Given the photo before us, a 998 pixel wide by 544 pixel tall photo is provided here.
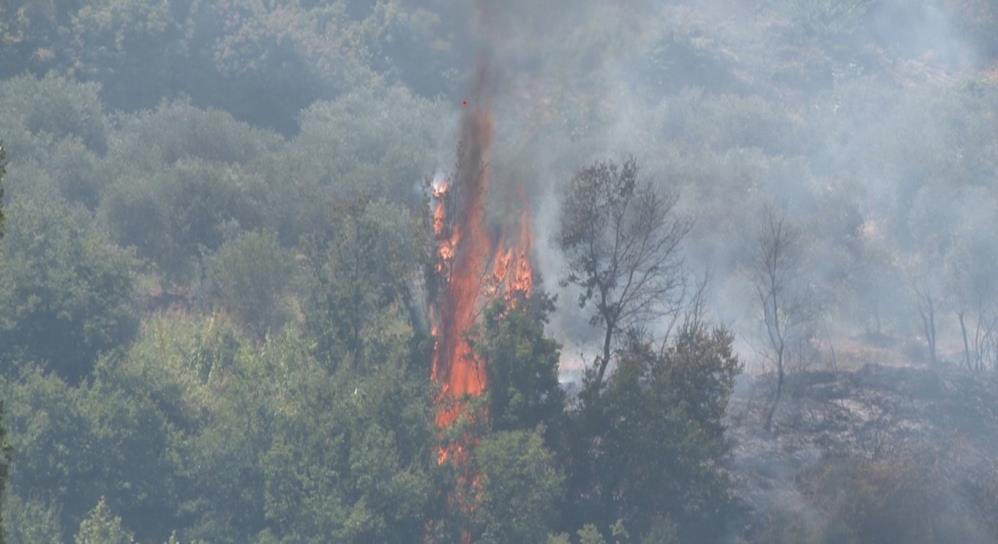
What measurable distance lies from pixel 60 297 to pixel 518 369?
12990 mm

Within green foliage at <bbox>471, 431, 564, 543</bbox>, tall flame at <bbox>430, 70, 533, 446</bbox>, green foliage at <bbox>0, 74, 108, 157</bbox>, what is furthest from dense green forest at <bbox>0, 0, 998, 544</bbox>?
tall flame at <bbox>430, 70, 533, 446</bbox>

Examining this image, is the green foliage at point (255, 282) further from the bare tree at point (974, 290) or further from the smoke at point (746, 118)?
the bare tree at point (974, 290)

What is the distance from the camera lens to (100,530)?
1208 inches

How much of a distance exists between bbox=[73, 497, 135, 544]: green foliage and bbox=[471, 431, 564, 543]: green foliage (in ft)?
26.0

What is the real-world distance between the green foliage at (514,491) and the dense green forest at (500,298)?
0.23 feet

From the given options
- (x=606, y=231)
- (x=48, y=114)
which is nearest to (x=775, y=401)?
(x=606, y=231)

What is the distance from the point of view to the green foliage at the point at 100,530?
99.7 ft

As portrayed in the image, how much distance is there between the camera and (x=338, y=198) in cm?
4803

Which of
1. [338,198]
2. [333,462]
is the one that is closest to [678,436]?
[333,462]

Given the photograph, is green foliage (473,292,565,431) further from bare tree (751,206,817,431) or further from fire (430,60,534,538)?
bare tree (751,206,817,431)

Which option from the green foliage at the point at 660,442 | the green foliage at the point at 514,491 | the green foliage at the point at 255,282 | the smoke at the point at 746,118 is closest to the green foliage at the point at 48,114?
the green foliage at the point at 255,282

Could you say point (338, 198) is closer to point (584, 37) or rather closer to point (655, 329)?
point (655, 329)

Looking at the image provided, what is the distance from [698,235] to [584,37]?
18.2 m

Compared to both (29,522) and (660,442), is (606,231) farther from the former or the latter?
(29,522)
